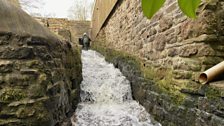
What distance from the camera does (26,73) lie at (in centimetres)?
330

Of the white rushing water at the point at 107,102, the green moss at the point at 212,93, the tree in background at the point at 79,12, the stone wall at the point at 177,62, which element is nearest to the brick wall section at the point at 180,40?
the stone wall at the point at 177,62

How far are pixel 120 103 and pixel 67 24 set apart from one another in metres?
10.2

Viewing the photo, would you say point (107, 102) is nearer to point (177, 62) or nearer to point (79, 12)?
point (177, 62)

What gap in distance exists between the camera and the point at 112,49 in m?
8.90

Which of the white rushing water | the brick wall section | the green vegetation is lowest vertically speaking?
the white rushing water

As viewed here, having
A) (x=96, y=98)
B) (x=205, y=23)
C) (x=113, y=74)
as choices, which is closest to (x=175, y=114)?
(x=205, y=23)

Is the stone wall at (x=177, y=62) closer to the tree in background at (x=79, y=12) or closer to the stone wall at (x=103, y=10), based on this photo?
the stone wall at (x=103, y=10)

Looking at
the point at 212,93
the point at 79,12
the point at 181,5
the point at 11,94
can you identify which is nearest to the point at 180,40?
the point at 212,93

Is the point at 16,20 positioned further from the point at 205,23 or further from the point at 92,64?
the point at 92,64

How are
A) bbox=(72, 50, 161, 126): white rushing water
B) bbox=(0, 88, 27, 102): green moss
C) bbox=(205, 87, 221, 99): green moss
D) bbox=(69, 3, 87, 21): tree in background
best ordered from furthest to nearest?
bbox=(69, 3, 87, 21): tree in background < bbox=(72, 50, 161, 126): white rushing water < bbox=(0, 88, 27, 102): green moss < bbox=(205, 87, 221, 99): green moss

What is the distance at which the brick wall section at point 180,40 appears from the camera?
3.28 m

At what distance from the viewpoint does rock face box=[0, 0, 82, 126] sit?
10.4 ft

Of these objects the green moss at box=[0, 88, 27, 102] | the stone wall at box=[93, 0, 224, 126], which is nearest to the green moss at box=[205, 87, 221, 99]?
the stone wall at box=[93, 0, 224, 126]

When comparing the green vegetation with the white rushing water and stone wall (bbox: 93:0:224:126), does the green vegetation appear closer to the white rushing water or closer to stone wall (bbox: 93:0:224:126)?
stone wall (bbox: 93:0:224:126)
